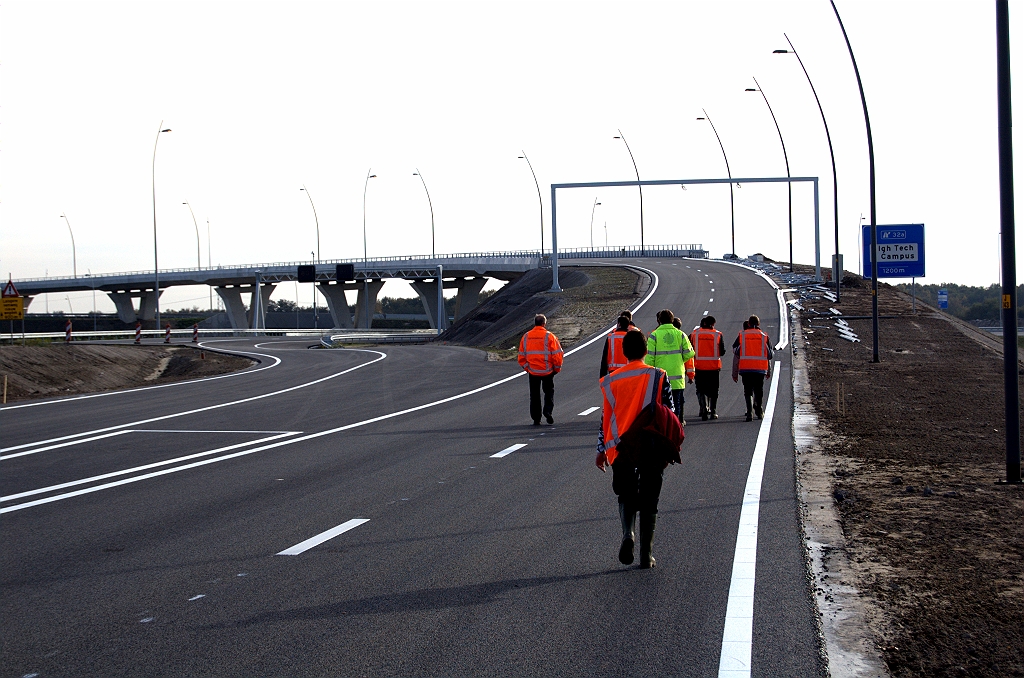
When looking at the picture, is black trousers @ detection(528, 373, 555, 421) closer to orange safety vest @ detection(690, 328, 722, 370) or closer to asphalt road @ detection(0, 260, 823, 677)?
asphalt road @ detection(0, 260, 823, 677)

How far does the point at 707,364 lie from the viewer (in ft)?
55.7

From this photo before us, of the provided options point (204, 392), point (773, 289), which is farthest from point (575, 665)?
point (773, 289)

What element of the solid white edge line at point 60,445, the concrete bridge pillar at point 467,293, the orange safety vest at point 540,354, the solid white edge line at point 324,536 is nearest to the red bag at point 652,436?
the solid white edge line at point 324,536

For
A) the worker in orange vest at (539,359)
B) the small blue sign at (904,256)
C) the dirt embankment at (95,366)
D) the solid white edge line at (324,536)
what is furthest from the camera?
the small blue sign at (904,256)

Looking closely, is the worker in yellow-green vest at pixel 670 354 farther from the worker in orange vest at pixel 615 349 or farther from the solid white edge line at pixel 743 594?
the solid white edge line at pixel 743 594

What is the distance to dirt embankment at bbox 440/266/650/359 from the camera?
4494 cm

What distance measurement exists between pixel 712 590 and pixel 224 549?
141 inches

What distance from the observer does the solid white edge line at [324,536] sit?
24.6ft

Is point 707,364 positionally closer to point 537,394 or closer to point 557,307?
point 537,394

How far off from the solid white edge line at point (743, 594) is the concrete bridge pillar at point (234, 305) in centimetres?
12800

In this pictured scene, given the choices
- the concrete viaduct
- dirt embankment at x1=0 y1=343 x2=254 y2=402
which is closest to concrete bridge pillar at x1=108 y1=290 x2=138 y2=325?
the concrete viaduct

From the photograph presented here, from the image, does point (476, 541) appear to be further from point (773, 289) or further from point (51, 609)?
point (773, 289)

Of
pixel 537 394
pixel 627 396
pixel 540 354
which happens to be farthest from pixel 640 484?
pixel 537 394

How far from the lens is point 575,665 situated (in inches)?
195
